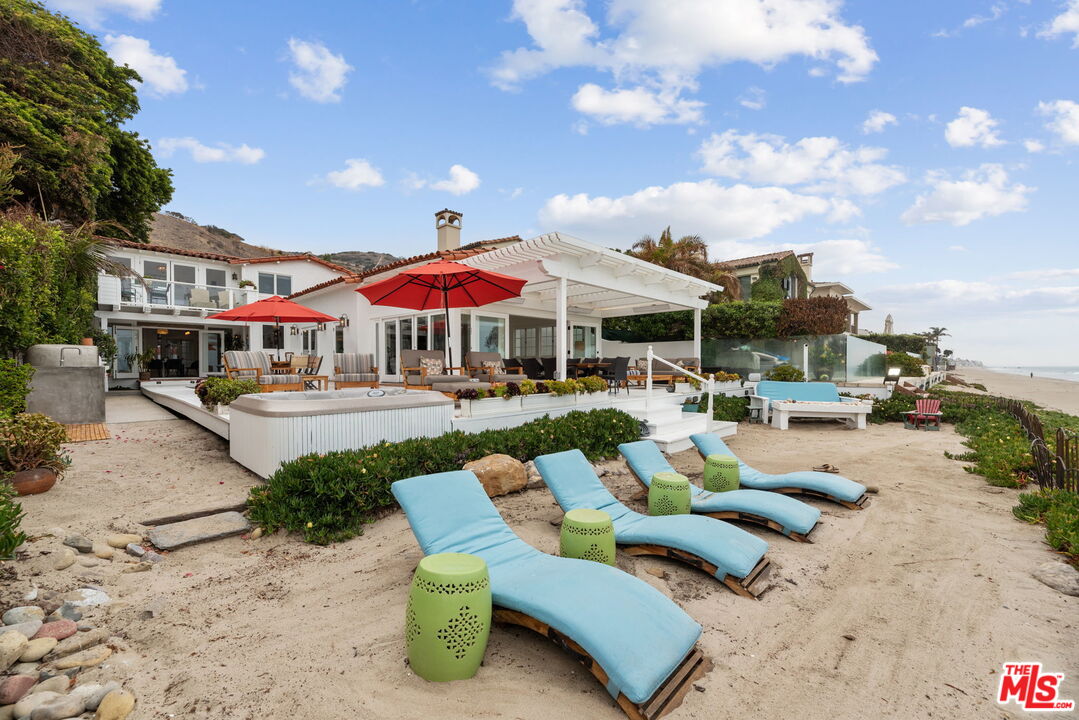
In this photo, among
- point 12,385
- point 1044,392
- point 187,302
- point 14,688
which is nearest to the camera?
point 14,688

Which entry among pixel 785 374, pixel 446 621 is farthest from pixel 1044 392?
pixel 446 621

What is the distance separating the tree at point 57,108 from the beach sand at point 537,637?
42.9 ft

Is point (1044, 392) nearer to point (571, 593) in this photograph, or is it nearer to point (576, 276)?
point (576, 276)

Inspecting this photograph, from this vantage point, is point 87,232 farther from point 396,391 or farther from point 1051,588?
point 1051,588

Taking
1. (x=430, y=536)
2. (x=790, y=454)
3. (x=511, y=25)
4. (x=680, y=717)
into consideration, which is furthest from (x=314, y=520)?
(x=511, y=25)

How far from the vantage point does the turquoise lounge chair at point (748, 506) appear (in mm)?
4859

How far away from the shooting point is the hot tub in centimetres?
552

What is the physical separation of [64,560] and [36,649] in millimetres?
1326

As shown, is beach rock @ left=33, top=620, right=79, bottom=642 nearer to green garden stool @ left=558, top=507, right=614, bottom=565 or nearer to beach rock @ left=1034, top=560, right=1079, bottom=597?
green garden stool @ left=558, top=507, right=614, bottom=565

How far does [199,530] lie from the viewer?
180 inches

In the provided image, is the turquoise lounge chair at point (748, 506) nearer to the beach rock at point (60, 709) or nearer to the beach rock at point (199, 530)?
the beach rock at point (199, 530)

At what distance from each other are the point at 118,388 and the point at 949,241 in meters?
28.7

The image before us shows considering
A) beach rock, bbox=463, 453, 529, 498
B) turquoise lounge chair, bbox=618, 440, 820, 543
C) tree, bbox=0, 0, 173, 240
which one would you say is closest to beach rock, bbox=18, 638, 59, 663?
beach rock, bbox=463, 453, 529, 498

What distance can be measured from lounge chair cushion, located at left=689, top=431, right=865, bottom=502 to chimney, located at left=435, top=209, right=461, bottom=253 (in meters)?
12.3
